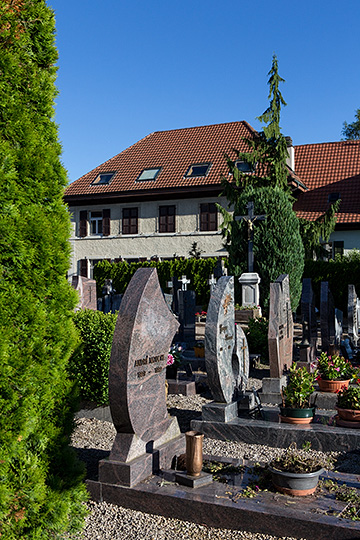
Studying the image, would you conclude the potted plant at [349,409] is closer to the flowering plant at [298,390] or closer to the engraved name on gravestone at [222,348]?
the flowering plant at [298,390]

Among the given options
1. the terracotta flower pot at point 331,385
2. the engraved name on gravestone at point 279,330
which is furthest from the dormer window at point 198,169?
the terracotta flower pot at point 331,385

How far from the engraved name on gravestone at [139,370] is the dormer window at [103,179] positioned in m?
27.6

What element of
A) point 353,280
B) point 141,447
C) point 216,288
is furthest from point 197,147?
point 141,447

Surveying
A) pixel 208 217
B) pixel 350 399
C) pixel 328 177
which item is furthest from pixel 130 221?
pixel 350 399

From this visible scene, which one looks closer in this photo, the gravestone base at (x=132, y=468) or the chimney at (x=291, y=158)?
the gravestone base at (x=132, y=468)

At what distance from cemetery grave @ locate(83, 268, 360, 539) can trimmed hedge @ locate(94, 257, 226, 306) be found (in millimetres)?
18724

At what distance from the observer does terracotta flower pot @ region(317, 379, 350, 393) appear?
8258 mm

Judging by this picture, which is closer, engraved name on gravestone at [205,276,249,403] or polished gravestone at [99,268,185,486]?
polished gravestone at [99,268,185,486]

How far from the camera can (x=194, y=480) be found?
16.0 ft

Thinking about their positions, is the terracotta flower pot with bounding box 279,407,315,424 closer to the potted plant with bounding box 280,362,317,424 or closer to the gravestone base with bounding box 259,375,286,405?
the potted plant with bounding box 280,362,317,424

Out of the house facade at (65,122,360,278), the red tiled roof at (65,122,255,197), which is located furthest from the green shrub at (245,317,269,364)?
the red tiled roof at (65,122,255,197)

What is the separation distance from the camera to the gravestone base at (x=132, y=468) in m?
4.93

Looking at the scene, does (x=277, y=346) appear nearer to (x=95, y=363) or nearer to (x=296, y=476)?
(x=95, y=363)

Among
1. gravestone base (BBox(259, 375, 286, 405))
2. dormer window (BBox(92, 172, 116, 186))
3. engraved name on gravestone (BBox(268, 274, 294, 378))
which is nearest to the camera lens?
gravestone base (BBox(259, 375, 286, 405))
